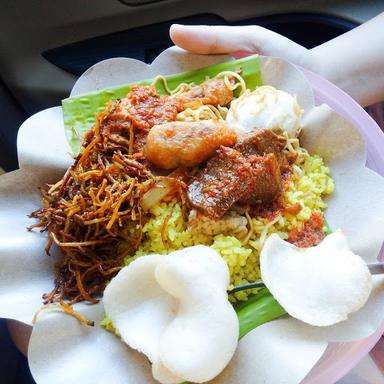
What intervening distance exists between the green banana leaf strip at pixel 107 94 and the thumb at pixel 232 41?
0.28 ft

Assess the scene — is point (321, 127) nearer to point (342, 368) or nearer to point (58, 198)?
point (342, 368)

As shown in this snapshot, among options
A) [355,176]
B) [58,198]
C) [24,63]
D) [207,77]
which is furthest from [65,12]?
[355,176]

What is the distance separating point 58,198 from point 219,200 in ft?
2.19

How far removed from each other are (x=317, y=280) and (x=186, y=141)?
0.73m

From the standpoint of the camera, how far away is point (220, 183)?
205cm

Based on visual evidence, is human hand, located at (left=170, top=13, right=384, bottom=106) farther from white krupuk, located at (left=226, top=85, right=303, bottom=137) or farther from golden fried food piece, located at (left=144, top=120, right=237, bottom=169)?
golden fried food piece, located at (left=144, top=120, right=237, bottom=169)

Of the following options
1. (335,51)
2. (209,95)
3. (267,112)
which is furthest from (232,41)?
(335,51)

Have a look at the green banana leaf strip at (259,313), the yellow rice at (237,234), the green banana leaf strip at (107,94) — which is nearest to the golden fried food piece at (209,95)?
the green banana leaf strip at (107,94)

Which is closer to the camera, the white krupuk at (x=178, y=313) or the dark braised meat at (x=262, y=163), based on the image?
the white krupuk at (x=178, y=313)

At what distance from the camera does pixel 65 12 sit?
2.74m

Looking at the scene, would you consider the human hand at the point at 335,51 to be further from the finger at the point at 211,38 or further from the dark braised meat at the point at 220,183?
the dark braised meat at the point at 220,183

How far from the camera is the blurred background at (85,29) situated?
272 cm

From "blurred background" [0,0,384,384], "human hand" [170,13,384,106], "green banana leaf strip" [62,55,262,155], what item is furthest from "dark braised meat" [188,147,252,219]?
"blurred background" [0,0,384,384]

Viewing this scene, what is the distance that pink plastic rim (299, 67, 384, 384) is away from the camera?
1920 millimetres
